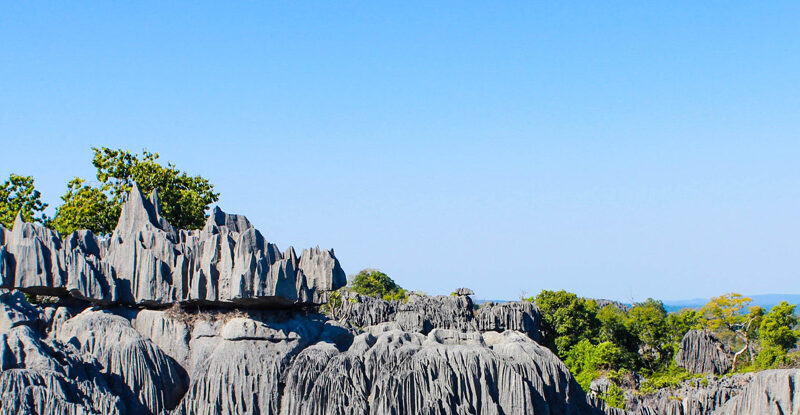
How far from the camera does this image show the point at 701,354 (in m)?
43.5

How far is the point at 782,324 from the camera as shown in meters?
45.2

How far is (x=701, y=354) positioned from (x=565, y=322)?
7722 millimetres

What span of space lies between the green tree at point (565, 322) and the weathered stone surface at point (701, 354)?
5.55m

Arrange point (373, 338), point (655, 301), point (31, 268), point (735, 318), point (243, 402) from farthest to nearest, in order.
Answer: point (655, 301) < point (735, 318) < point (373, 338) < point (31, 268) < point (243, 402)

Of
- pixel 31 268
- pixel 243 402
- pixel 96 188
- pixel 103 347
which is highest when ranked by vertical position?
pixel 96 188

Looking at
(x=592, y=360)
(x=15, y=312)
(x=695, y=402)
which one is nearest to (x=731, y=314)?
(x=592, y=360)

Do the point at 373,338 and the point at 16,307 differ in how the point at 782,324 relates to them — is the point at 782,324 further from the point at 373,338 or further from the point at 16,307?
the point at 16,307

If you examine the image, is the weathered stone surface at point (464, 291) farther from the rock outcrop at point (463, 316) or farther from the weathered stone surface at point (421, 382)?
the weathered stone surface at point (421, 382)

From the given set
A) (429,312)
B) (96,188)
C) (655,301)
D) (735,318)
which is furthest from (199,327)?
(655,301)

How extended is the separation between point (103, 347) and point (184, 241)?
4423 millimetres

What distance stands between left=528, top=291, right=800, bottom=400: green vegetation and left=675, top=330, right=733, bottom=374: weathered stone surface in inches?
26.7

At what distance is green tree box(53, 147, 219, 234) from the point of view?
33625 millimetres

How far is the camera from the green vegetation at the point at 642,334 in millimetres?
41562

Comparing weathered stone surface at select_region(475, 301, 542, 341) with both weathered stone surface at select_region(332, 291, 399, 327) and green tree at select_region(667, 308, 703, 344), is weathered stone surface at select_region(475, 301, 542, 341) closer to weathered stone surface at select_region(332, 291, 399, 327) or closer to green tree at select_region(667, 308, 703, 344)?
weathered stone surface at select_region(332, 291, 399, 327)
